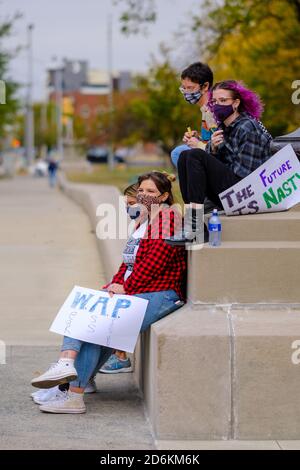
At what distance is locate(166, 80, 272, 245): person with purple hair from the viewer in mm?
6496

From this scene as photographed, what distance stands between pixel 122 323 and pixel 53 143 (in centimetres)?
12298

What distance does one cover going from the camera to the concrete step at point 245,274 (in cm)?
599

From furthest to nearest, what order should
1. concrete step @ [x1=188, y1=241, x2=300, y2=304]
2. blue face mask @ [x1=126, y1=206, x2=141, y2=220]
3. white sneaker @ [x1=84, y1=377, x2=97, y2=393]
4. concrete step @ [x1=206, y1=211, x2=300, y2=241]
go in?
1. white sneaker @ [x1=84, y1=377, x2=97, y2=393]
2. blue face mask @ [x1=126, y1=206, x2=141, y2=220]
3. concrete step @ [x1=206, y1=211, x2=300, y2=241]
4. concrete step @ [x1=188, y1=241, x2=300, y2=304]

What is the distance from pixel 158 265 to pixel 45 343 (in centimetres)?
258

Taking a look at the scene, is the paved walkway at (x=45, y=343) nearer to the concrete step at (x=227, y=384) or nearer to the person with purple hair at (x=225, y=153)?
the concrete step at (x=227, y=384)

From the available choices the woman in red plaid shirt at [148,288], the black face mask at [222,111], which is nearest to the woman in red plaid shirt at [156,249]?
the woman in red plaid shirt at [148,288]

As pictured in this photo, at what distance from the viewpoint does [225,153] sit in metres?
6.86

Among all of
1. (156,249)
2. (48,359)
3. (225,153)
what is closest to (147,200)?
(156,249)

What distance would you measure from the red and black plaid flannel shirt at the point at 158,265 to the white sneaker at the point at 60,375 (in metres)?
0.59

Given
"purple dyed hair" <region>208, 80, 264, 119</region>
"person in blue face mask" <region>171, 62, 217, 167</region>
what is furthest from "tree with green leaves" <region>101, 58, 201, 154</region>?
"purple dyed hair" <region>208, 80, 264, 119</region>

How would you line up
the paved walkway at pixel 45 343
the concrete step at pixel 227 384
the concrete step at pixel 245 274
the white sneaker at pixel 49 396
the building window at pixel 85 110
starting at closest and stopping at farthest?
1. the concrete step at pixel 227 384
2. the paved walkway at pixel 45 343
3. the concrete step at pixel 245 274
4. the white sneaker at pixel 49 396
5. the building window at pixel 85 110

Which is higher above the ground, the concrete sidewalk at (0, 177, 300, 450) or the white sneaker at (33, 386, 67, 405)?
the white sneaker at (33, 386, 67, 405)

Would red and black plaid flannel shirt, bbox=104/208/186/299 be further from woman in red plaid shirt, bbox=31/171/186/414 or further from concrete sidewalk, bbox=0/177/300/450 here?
concrete sidewalk, bbox=0/177/300/450

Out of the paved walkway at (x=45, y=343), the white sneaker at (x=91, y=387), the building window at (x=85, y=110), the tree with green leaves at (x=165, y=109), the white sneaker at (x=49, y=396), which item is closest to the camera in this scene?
the paved walkway at (x=45, y=343)
